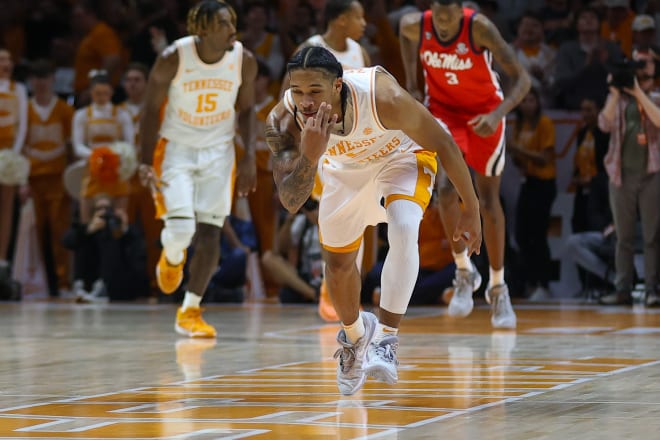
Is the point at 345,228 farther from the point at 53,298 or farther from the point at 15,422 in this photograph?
the point at 53,298

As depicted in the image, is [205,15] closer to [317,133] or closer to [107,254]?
[317,133]

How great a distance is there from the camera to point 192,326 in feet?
27.8

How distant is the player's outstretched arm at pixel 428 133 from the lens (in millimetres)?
5281

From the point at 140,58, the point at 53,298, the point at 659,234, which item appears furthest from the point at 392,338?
the point at 140,58

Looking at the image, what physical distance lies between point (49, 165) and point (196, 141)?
17.9 feet

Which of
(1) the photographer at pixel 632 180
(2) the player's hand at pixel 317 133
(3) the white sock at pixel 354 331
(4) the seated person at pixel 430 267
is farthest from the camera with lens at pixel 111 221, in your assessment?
(2) the player's hand at pixel 317 133

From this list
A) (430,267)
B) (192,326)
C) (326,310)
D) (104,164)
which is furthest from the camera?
(104,164)

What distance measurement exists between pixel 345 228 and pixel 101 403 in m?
1.22

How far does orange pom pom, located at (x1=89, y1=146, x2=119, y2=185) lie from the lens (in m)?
12.4

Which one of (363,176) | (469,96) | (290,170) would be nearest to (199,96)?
(469,96)

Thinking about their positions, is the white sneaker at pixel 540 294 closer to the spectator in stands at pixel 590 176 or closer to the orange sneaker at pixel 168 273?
the spectator in stands at pixel 590 176

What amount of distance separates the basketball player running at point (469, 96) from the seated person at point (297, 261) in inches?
120

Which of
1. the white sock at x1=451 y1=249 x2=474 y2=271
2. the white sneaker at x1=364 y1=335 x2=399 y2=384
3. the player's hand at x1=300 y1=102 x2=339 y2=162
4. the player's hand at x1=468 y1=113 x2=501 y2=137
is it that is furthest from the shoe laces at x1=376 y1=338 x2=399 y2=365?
the white sock at x1=451 y1=249 x2=474 y2=271

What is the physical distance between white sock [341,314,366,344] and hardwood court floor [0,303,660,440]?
0.71 feet
